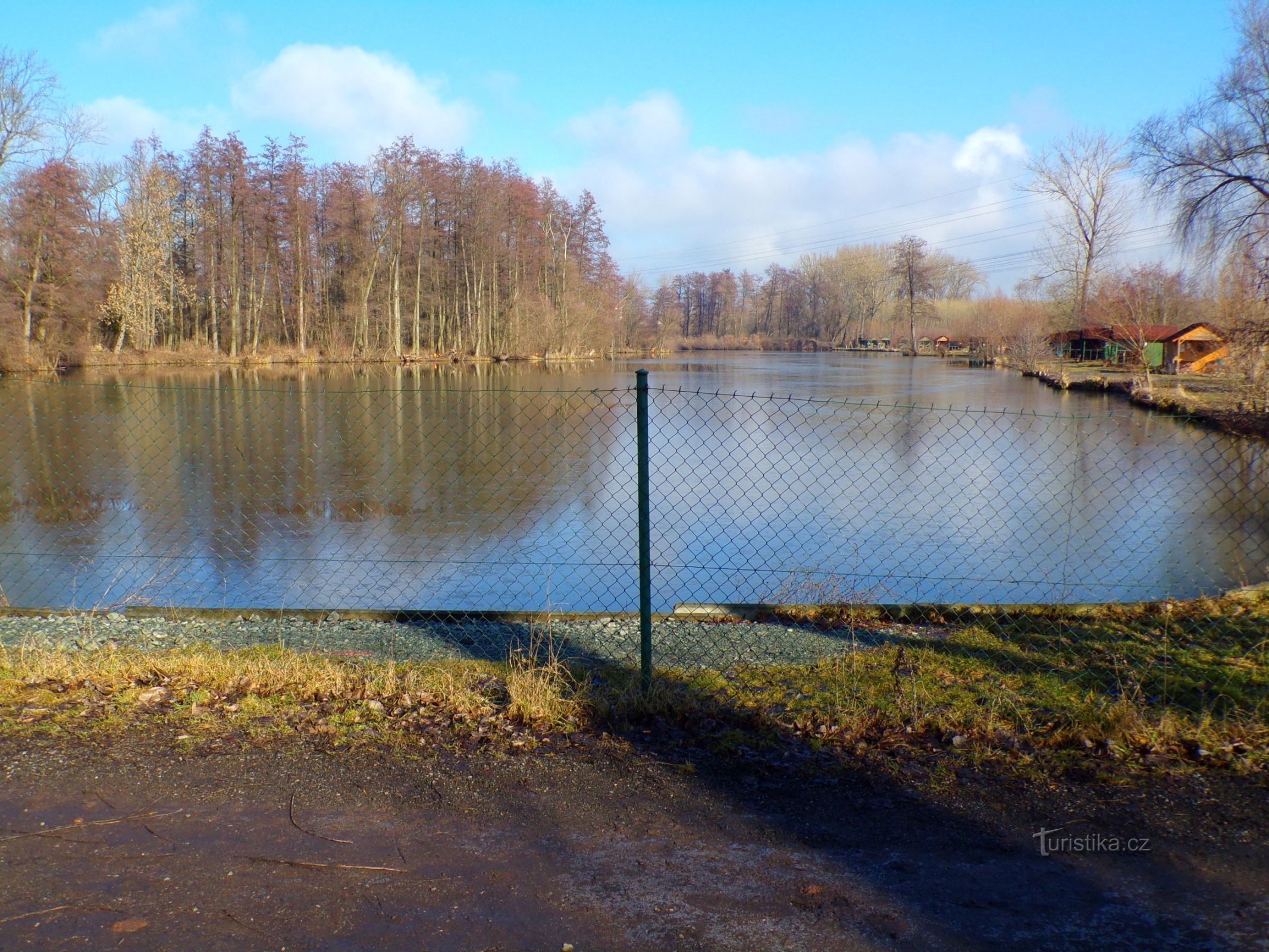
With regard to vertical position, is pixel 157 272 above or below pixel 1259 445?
above

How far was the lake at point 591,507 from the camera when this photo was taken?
910cm

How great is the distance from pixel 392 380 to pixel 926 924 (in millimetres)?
36229

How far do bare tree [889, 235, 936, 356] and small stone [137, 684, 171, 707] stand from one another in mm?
98679

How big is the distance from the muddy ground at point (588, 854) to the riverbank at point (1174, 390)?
55.1 ft

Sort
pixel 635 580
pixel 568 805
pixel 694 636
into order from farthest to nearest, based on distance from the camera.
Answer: pixel 635 580 → pixel 694 636 → pixel 568 805

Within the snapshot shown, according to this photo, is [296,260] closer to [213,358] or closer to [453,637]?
[213,358]

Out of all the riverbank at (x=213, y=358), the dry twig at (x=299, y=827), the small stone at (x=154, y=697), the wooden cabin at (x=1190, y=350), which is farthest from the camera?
the wooden cabin at (x=1190, y=350)

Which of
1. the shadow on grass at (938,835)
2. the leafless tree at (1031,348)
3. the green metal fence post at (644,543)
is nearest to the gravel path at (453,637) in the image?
the green metal fence post at (644,543)

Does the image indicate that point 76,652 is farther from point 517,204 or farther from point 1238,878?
point 517,204

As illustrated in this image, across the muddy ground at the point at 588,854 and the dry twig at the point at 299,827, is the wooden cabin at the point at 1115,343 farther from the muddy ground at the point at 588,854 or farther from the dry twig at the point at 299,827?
the dry twig at the point at 299,827

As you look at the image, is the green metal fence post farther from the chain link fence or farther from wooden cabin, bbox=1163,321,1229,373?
wooden cabin, bbox=1163,321,1229,373

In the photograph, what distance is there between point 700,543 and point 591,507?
8.43 feet

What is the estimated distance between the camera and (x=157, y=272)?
149 feet

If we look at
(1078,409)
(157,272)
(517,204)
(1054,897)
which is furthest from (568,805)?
(517,204)
